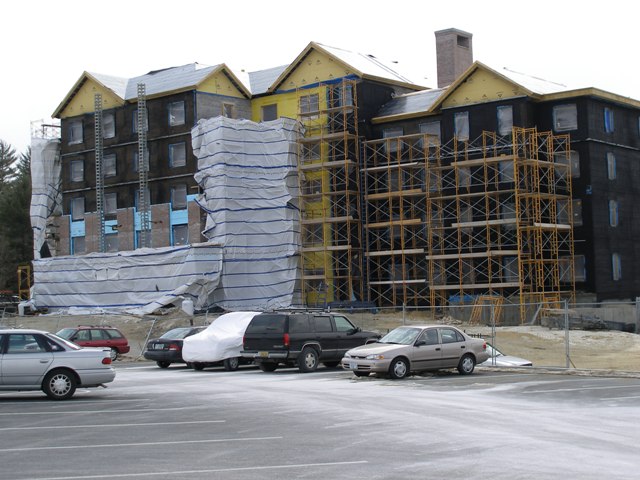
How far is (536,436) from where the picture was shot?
577 inches

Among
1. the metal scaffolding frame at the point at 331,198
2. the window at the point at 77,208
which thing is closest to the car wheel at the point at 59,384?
the metal scaffolding frame at the point at 331,198

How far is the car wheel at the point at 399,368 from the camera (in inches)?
1012

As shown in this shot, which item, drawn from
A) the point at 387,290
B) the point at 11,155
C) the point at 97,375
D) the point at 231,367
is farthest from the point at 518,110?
the point at 11,155

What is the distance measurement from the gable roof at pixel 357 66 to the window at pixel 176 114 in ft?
18.8

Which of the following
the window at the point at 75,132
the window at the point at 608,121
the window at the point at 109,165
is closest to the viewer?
the window at the point at 608,121

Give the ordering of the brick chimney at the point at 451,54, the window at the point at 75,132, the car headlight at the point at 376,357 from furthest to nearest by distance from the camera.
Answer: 1. the window at the point at 75,132
2. the brick chimney at the point at 451,54
3. the car headlight at the point at 376,357

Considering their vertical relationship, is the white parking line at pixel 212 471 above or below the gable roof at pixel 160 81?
below

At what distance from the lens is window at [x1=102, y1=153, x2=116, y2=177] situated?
6875cm

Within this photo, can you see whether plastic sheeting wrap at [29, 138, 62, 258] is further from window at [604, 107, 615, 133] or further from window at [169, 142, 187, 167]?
window at [604, 107, 615, 133]

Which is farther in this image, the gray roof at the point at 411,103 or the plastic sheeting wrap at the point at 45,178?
the plastic sheeting wrap at the point at 45,178

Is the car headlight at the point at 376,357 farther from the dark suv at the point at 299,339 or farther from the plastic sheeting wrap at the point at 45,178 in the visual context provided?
the plastic sheeting wrap at the point at 45,178

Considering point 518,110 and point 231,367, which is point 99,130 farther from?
point 231,367

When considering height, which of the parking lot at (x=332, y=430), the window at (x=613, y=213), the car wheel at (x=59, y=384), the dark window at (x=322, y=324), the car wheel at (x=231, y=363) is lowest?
the parking lot at (x=332, y=430)

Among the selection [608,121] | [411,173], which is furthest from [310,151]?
[608,121]
